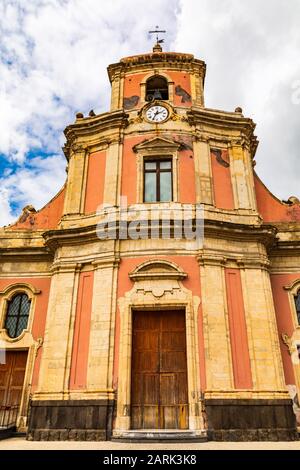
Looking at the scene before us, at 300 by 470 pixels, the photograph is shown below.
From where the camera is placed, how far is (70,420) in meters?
11.0

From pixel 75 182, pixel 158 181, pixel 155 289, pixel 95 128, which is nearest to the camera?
pixel 155 289

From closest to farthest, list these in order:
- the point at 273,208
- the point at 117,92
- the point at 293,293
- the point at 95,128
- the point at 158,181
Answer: the point at 293,293
the point at 158,181
the point at 273,208
the point at 95,128
the point at 117,92

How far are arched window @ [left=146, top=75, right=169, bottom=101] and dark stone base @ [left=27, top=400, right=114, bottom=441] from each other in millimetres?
12227

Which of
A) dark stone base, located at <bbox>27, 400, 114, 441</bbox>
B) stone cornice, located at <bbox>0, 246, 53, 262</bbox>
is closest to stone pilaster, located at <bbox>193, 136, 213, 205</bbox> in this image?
stone cornice, located at <bbox>0, 246, 53, 262</bbox>

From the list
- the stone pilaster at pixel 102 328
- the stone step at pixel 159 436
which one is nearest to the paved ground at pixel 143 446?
the stone step at pixel 159 436

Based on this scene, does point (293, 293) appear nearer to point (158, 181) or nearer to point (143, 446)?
point (158, 181)

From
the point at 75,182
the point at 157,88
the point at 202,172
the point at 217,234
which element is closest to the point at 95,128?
the point at 75,182

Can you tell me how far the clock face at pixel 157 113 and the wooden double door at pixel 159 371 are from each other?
25.1ft

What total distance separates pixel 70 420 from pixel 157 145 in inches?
377

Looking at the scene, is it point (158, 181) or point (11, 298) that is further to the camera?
point (158, 181)

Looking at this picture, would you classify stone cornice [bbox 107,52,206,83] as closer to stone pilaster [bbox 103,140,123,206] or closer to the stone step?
stone pilaster [bbox 103,140,123,206]

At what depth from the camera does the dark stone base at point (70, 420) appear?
35.3 feet

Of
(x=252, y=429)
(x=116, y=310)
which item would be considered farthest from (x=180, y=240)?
(x=252, y=429)

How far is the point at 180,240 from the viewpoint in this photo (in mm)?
13000
